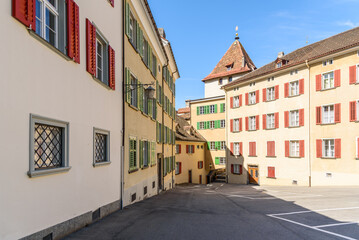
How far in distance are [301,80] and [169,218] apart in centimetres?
2135

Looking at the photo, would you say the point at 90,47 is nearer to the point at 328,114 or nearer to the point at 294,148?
the point at 328,114

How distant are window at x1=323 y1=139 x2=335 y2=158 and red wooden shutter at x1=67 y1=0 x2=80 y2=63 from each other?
2220 centimetres

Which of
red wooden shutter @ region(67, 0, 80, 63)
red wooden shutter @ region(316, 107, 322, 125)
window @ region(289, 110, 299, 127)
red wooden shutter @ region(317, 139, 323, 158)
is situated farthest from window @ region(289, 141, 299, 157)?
red wooden shutter @ region(67, 0, 80, 63)

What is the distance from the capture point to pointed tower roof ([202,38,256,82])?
140ft

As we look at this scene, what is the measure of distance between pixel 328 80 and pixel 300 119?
13.5ft

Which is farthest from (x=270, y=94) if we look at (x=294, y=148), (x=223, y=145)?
(x=223, y=145)

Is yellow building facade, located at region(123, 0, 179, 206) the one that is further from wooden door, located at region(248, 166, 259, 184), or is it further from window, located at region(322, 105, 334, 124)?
wooden door, located at region(248, 166, 259, 184)

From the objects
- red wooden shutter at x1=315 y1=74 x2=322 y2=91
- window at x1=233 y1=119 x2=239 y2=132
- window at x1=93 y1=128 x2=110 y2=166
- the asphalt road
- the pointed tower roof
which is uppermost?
the pointed tower roof

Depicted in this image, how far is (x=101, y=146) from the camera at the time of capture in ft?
29.2

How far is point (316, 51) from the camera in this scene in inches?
1016

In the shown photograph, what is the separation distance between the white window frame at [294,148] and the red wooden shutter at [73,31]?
2369cm

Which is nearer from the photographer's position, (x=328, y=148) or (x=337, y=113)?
(x=337, y=113)

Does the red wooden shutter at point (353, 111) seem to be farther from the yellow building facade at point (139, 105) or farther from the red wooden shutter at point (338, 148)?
the yellow building facade at point (139, 105)

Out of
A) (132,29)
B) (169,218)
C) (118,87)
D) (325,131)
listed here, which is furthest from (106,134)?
(325,131)
